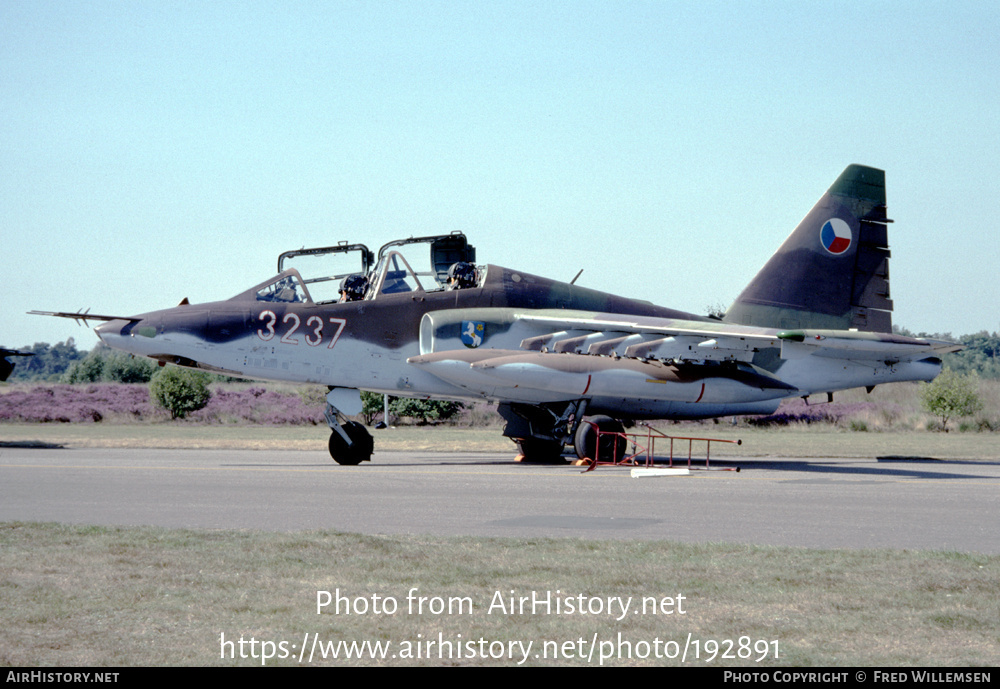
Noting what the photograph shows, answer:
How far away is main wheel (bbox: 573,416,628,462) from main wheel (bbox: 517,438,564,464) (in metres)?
1.20

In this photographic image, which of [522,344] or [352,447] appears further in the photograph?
[522,344]

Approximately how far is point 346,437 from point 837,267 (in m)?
11.3

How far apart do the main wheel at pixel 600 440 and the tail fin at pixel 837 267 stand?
468 centimetres

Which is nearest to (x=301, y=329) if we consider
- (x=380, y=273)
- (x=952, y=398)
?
(x=380, y=273)

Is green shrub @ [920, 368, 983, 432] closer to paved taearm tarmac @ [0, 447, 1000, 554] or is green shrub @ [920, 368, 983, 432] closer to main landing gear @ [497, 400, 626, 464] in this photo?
paved taearm tarmac @ [0, 447, 1000, 554]

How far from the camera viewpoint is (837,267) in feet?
71.2

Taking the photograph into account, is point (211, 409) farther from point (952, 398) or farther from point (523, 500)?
point (523, 500)

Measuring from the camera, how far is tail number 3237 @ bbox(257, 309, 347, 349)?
1861 centimetres

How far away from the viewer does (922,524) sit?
1073 centimetres

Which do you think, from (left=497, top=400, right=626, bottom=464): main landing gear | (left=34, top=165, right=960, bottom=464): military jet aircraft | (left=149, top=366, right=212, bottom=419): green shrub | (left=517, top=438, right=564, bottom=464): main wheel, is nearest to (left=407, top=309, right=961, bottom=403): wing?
(left=34, top=165, right=960, bottom=464): military jet aircraft

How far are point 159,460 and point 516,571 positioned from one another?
1354 centimetres

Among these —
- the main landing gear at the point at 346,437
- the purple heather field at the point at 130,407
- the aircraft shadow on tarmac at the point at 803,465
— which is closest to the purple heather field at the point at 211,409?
the purple heather field at the point at 130,407

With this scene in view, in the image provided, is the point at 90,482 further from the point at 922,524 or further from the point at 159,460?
the point at 922,524

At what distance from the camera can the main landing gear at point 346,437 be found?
1880 cm
